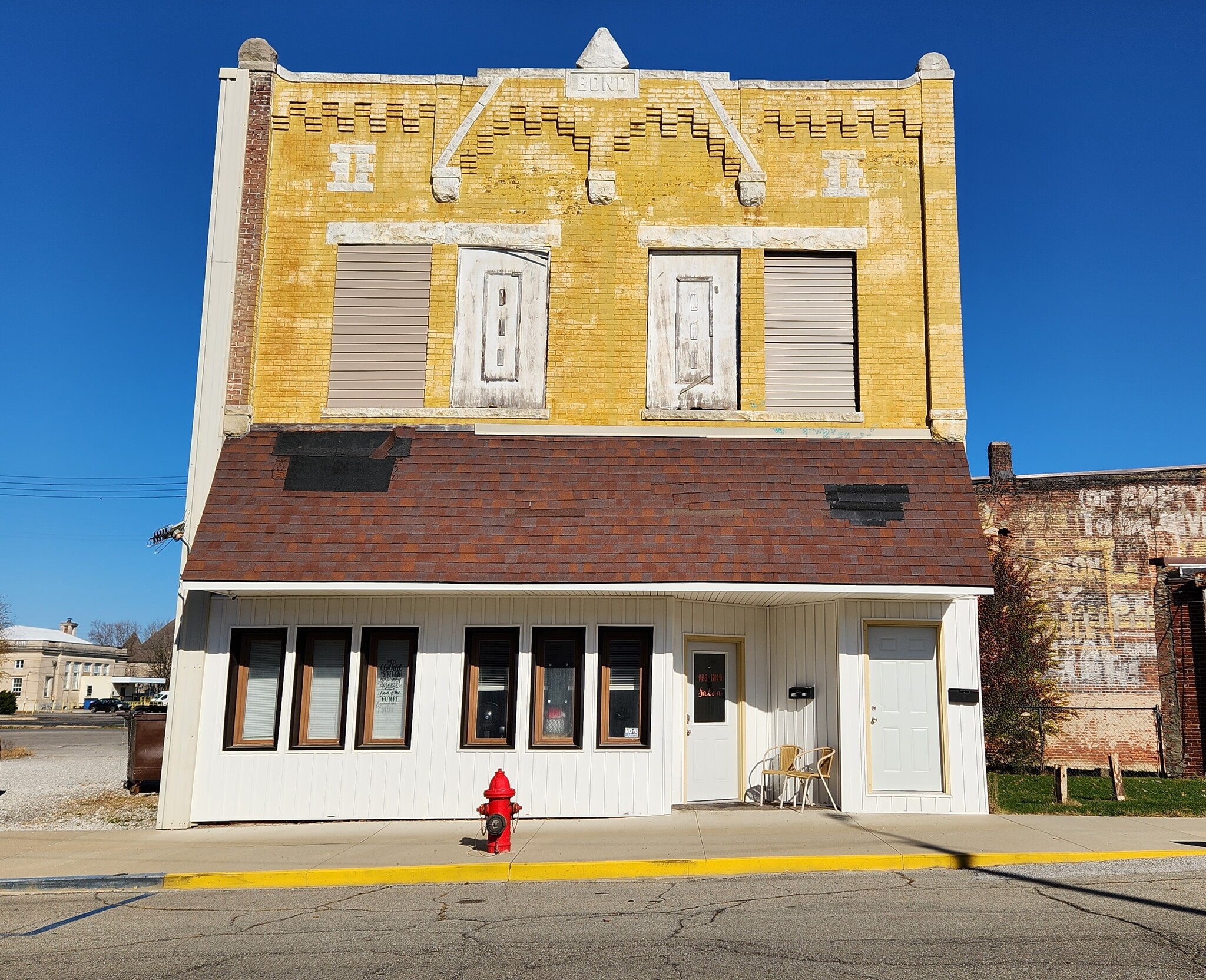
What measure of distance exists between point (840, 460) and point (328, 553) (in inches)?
259

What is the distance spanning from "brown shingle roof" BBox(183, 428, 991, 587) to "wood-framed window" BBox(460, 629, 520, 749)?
4.10ft

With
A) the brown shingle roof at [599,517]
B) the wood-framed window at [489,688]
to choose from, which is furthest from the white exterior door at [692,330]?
the wood-framed window at [489,688]

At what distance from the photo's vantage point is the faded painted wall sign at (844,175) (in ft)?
45.6

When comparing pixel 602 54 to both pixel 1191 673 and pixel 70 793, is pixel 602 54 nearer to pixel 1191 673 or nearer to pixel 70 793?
pixel 70 793

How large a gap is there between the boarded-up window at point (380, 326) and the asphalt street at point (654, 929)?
695 centimetres

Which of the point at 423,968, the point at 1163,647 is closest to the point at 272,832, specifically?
the point at 423,968

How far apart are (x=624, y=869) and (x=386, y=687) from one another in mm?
4541

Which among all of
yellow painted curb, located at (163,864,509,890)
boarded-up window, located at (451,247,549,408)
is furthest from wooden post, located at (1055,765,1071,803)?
boarded-up window, located at (451,247,549,408)

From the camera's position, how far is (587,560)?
1166 centimetres

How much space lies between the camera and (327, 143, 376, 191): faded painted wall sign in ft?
45.8

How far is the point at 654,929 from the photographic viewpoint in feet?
22.8

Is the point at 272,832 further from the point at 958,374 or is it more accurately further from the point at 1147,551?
the point at 1147,551

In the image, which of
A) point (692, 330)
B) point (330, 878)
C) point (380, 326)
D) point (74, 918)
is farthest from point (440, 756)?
point (692, 330)

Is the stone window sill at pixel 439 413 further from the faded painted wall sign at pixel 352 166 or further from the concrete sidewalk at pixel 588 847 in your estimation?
the concrete sidewalk at pixel 588 847
